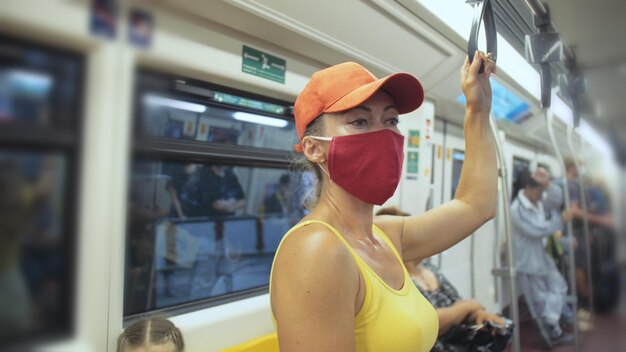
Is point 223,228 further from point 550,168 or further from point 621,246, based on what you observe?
point 550,168

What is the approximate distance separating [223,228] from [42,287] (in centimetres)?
165

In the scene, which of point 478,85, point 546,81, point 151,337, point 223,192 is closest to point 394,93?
point 478,85

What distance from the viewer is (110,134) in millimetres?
752

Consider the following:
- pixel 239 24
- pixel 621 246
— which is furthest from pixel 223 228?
pixel 621 246

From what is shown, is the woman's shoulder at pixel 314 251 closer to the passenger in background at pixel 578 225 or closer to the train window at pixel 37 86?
the train window at pixel 37 86

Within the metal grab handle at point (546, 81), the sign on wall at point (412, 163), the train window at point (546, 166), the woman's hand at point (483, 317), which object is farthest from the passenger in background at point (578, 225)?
the metal grab handle at point (546, 81)

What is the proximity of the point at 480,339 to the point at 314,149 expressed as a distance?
1622 mm

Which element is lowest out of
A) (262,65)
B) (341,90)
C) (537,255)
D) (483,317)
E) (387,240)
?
(483,317)

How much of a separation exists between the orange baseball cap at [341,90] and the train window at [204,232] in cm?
41

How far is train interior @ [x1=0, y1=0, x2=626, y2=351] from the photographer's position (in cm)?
69

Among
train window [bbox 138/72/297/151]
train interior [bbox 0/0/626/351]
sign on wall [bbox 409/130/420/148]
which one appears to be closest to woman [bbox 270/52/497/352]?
train interior [bbox 0/0/626/351]

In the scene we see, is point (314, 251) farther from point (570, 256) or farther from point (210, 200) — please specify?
point (570, 256)

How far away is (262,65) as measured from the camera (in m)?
1.95

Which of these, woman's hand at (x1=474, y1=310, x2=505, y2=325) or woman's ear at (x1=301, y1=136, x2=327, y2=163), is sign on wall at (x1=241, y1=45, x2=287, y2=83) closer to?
woman's ear at (x1=301, y1=136, x2=327, y2=163)
